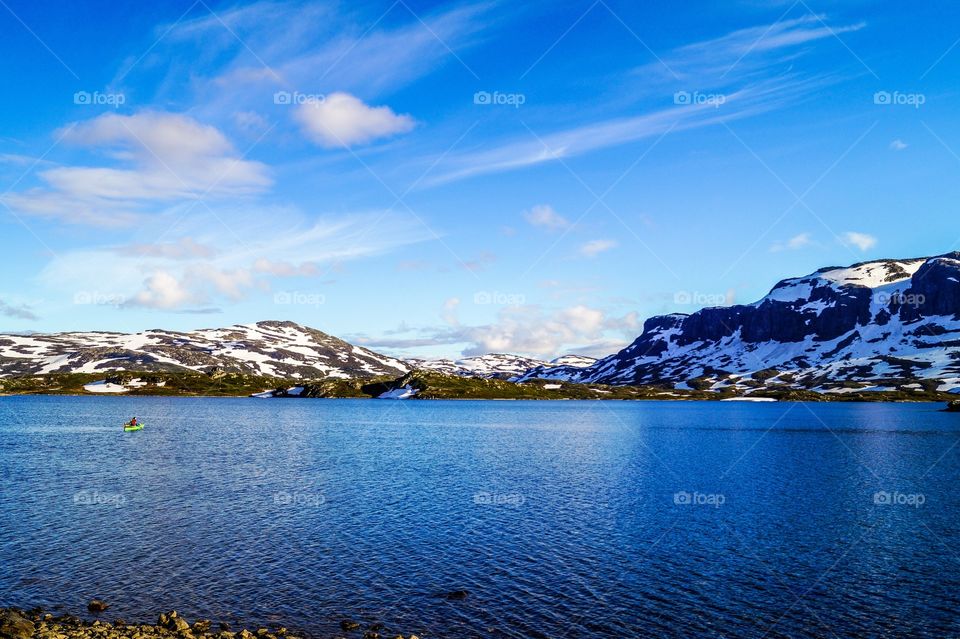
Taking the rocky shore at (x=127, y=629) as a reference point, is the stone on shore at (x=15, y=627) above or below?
above

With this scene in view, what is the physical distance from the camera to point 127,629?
32.9m

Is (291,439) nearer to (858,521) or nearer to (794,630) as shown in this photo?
(858,521)

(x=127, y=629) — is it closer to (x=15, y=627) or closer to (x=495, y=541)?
(x=15, y=627)

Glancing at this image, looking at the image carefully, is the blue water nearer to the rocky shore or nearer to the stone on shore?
the rocky shore

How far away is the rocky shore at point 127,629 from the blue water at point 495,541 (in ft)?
4.05

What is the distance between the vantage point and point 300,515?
60.3 m

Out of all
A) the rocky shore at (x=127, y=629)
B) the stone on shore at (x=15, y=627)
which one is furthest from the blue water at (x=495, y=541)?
the stone on shore at (x=15, y=627)

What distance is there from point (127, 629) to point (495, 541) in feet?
88.5

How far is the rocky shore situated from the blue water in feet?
4.05

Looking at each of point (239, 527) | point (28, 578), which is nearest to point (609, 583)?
point (239, 527)

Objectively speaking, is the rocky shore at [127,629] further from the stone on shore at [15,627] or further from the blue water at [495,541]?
the blue water at [495,541]

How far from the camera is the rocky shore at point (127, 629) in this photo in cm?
3164

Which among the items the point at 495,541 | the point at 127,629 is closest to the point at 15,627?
the point at 127,629

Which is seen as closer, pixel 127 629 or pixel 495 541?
pixel 127 629
